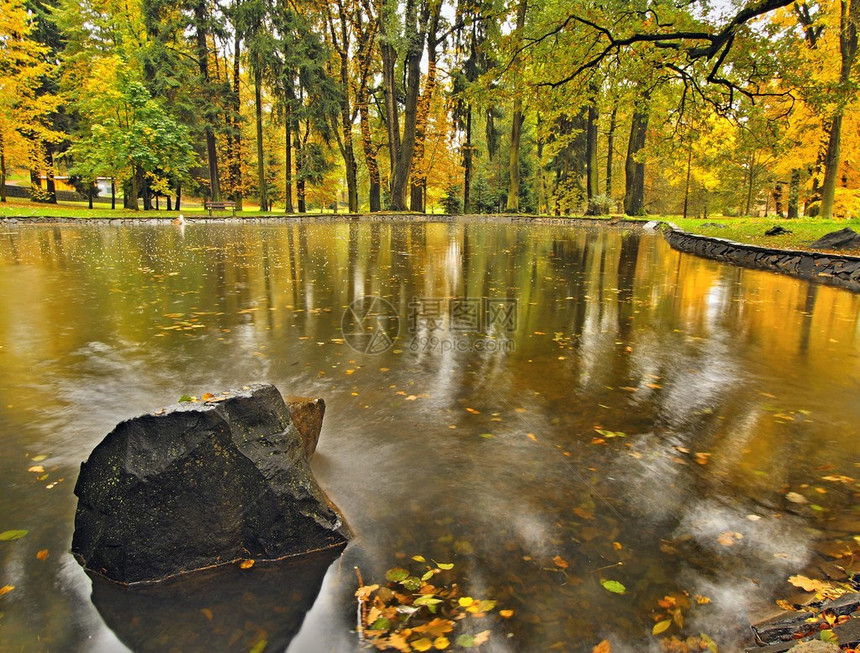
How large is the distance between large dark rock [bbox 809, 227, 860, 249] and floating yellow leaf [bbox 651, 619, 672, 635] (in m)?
13.5

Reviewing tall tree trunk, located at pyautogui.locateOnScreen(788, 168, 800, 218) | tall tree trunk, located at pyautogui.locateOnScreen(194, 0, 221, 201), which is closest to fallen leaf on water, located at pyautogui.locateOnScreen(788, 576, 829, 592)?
tall tree trunk, located at pyautogui.locateOnScreen(194, 0, 221, 201)

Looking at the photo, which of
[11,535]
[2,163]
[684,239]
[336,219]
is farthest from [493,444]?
[2,163]

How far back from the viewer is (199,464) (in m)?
2.46

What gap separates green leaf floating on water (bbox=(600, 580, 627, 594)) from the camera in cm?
234

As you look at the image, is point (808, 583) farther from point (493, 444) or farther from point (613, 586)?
point (493, 444)

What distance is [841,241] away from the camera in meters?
11.8

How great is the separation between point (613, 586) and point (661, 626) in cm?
26

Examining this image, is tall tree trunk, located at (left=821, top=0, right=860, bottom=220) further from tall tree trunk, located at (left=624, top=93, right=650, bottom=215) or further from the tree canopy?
tall tree trunk, located at (left=624, top=93, right=650, bottom=215)

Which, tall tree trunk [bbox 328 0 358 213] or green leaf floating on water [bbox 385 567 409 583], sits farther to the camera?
tall tree trunk [bbox 328 0 358 213]

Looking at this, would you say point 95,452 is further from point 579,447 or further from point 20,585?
point 579,447

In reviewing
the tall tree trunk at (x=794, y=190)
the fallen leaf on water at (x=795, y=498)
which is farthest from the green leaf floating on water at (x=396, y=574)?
the tall tree trunk at (x=794, y=190)

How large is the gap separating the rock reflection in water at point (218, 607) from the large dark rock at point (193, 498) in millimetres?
77

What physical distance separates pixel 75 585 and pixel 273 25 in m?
37.4

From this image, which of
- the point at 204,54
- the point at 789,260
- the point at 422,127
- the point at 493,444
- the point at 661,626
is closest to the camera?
the point at 661,626
